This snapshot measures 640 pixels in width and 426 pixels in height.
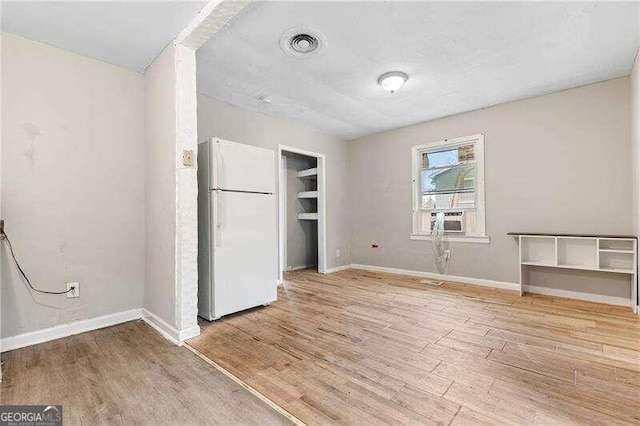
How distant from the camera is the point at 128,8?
1.95 metres

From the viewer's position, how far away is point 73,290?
2.39 m

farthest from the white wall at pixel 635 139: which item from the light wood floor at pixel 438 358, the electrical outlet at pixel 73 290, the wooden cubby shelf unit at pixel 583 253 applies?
the electrical outlet at pixel 73 290

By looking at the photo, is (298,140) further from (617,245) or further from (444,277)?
(617,245)

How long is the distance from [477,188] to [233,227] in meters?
3.39

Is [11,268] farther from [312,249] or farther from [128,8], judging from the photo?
[312,249]

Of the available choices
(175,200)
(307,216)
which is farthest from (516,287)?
(175,200)

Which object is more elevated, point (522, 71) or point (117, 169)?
point (522, 71)

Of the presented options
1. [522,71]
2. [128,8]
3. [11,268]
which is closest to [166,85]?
[128,8]

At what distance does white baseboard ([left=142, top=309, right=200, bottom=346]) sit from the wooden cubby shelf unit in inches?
144

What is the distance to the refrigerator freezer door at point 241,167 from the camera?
262 cm

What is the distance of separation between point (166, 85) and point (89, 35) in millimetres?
610

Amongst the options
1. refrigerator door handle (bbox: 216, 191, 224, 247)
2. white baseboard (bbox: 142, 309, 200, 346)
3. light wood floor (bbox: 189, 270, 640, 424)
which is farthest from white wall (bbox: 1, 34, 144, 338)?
light wood floor (bbox: 189, 270, 640, 424)

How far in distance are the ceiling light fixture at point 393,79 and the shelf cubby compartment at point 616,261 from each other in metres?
2.84

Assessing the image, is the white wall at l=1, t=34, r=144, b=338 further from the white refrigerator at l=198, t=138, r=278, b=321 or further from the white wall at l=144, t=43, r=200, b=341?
the white refrigerator at l=198, t=138, r=278, b=321
